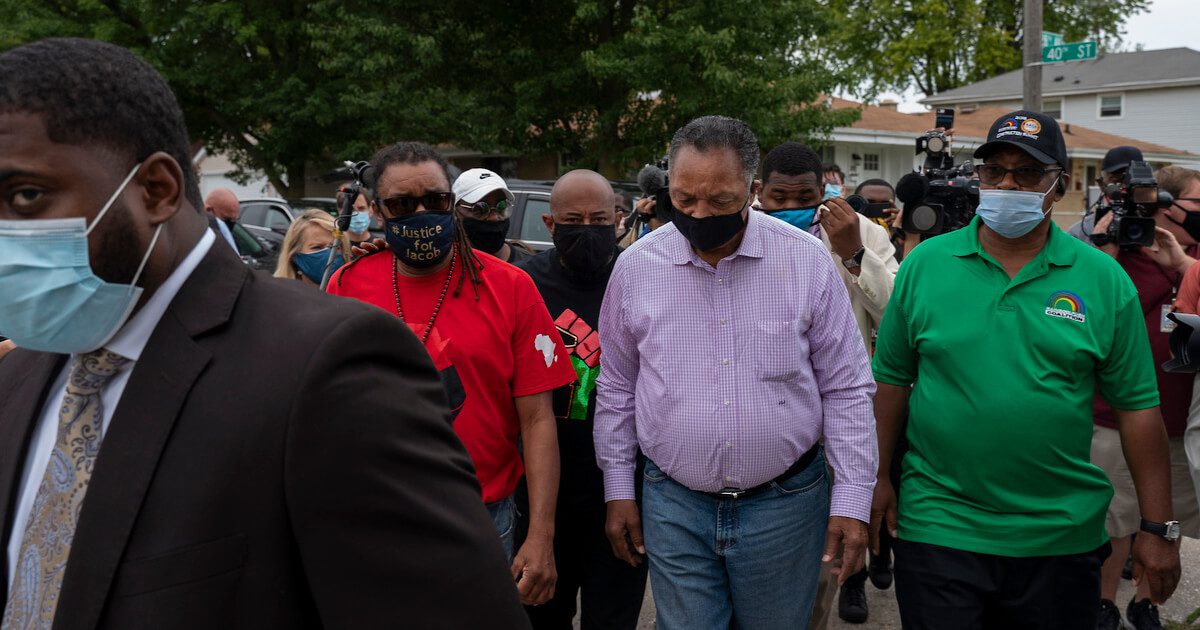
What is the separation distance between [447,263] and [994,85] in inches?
1823

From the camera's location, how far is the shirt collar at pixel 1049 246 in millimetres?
3332

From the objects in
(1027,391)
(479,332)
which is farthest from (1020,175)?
(479,332)

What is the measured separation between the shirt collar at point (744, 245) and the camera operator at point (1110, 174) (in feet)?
9.69

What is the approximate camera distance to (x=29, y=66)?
1.43 metres

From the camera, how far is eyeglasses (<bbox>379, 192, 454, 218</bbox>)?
3422 mm

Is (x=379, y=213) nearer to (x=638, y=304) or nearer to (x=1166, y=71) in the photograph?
(x=638, y=304)

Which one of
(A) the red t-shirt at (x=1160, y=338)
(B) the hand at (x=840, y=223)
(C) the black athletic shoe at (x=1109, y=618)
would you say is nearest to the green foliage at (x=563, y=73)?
(A) the red t-shirt at (x=1160, y=338)

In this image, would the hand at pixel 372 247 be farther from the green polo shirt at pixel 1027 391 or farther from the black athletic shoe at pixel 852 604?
the black athletic shoe at pixel 852 604

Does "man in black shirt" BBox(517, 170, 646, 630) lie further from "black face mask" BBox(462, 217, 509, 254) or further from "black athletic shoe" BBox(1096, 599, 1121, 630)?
"black athletic shoe" BBox(1096, 599, 1121, 630)

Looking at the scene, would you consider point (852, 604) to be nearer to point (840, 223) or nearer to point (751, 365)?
point (840, 223)

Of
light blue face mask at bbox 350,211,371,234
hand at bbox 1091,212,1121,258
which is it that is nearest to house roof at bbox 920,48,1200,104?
hand at bbox 1091,212,1121,258

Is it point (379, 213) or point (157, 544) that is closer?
point (157, 544)

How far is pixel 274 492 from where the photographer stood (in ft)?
4.55

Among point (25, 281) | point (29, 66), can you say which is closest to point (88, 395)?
point (25, 281)
